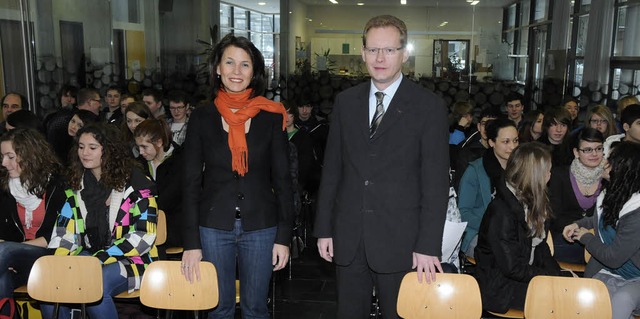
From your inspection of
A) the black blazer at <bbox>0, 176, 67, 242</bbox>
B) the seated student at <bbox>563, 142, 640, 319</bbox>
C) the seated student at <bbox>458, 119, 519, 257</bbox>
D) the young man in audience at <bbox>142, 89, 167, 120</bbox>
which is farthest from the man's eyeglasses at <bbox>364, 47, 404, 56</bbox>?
the young man in audience at <bbox>142, 89, 167, 120</bbox>

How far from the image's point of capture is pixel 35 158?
4051 millimetres

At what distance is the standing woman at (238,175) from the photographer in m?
2.77

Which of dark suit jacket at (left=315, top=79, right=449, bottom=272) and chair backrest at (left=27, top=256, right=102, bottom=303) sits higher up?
dark suit jacket at (left=315, top=79, right=449, bottom=272)

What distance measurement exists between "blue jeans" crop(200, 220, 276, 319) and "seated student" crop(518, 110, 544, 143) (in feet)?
14.0

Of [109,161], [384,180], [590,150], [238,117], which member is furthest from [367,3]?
[384,180]

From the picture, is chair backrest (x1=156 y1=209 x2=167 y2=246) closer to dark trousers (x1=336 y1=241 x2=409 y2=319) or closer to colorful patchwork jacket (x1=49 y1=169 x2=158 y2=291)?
colorful patchwork jacket (x1=49 y1=169 x2=158 y2=291)

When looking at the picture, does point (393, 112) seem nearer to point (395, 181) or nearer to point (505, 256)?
point (395, 181)

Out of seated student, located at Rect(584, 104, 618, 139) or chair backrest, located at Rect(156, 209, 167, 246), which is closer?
chair backrest, located at Rect(156, 209, 167, 246)

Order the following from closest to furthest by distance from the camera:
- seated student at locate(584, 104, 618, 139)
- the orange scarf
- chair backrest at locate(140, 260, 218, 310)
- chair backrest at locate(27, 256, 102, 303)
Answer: the orange scarf
chair backrest at locate(140, 260, 218, 310)
chair backrest at locate(27, 256, 102, 303)
seated student at locate(584, 104, 618, 139)

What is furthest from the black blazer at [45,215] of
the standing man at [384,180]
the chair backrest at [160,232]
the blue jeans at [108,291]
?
the standing man at [384,180]

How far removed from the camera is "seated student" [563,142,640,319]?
3293 millimetres

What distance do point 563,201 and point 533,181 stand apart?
1163mm

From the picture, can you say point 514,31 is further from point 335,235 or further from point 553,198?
point 335,235

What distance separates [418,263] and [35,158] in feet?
9.08
